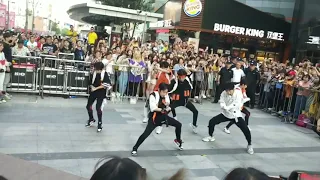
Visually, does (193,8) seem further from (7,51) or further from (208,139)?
(208,139)

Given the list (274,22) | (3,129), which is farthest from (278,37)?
(3,129)

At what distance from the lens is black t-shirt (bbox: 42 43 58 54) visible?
1327cm

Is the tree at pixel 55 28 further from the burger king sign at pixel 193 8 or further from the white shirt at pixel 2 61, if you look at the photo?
the white shirt at pixel 2 61

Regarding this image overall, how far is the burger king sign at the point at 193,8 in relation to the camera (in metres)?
25.1

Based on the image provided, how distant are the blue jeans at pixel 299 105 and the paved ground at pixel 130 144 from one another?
1.03 metres

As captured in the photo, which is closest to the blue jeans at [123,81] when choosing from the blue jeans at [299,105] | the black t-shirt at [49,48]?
the black t-shirt at [49,48]

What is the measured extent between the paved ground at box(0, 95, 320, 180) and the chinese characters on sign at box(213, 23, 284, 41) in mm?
16514

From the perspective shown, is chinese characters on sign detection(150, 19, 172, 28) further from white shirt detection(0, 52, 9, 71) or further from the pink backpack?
white shirt detection(0, 52, 9, 71)

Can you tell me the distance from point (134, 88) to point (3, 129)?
18.1ft

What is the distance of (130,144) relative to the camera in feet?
23.6

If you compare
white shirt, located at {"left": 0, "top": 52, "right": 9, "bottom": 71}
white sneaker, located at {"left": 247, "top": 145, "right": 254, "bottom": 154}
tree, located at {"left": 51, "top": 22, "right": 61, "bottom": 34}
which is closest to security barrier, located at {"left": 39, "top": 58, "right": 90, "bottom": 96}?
white shirt, located at {"left": 0, "top": 52, "right": 9, "bottom": 71}

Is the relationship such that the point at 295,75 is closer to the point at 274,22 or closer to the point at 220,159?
the point at 220,159

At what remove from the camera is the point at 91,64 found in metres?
11.4

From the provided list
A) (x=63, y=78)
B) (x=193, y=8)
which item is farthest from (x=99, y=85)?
(x=193, y=8)
